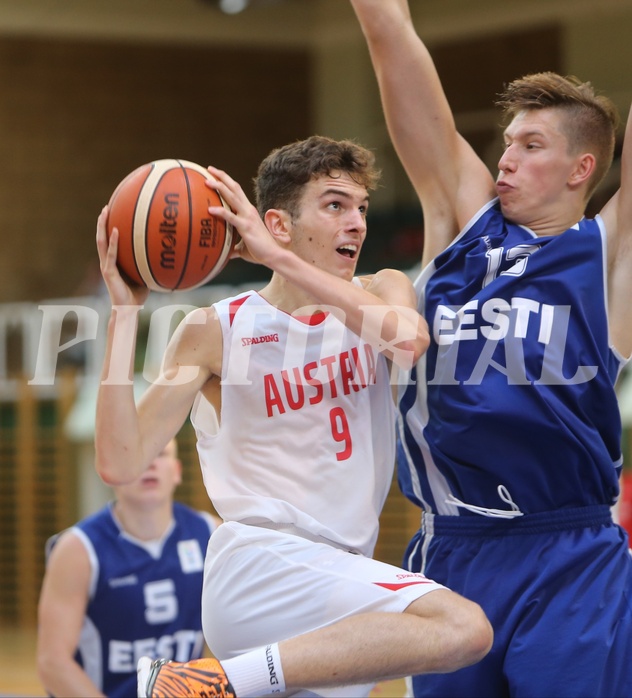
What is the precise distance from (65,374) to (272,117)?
616cm

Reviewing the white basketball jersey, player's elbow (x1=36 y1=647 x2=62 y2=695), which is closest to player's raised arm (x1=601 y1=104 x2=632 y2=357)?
the white basketball jersey

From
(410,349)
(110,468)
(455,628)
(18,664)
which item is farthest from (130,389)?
(18,664)

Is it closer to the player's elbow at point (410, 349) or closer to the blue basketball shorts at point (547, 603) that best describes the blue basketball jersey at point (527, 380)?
the blue basketball shorts at point (547, 603)


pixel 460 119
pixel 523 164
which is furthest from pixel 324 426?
pixel 460 119

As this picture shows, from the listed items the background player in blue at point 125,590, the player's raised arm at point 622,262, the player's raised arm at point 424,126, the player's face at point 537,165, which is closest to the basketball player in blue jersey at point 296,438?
the player's raised arm at point 424,126

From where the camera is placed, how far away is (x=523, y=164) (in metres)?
3.68

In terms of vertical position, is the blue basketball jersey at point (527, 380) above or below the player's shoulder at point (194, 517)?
above

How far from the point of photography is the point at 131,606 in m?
5.37

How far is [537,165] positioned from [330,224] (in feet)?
2.36

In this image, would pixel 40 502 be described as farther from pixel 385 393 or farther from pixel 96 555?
pixel 385 393

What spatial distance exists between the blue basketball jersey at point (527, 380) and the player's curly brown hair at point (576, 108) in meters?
0.27

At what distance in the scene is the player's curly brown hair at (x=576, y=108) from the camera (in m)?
3.70

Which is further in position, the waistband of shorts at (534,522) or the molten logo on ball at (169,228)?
the waistband of shorts at (534,522)

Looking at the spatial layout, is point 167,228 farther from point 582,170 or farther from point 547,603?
point 547,603
